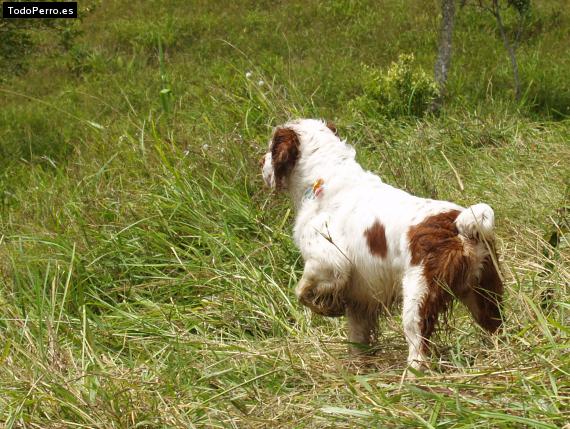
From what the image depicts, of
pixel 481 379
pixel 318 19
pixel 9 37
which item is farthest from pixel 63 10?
pixel 481 379

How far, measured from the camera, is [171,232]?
571 cm

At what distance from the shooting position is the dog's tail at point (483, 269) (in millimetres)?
3357

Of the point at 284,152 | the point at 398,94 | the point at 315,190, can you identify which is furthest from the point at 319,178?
the point at 398,94

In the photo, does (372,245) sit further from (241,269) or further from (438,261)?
(241,269)

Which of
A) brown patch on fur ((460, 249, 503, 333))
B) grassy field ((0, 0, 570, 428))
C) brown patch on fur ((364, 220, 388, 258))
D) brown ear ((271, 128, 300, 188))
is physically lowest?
grassy field ((0, 0, 570, 428))

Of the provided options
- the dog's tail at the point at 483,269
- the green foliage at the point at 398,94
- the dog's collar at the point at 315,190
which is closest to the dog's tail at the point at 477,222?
the dog's tail at the point at 483,269

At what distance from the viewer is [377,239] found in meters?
3.79

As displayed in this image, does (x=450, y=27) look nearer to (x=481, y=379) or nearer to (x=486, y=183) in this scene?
(x=486, y=183)

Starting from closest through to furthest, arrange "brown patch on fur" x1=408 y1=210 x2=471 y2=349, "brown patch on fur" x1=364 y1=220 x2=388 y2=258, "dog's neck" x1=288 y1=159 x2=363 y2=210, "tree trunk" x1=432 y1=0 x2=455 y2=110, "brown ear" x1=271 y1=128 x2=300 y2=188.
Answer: "brown patch on fur" x1=408 y1=210 x2=471 y2=349
"brown patch on fur" x1=364 y1=220 x2=388 y2=258
"dog's neck" x1=288 y1=159 x2=363 y2=210
"brown ear" x1=271 y1=128 x2=300 y2=188
"tree trunk" x1=432 y1=0 x2=455 y2=110

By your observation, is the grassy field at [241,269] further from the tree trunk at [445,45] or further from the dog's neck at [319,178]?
the dog's neck at [319,178]

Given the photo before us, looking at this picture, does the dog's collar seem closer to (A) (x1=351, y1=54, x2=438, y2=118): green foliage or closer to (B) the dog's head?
(B) the dog's head

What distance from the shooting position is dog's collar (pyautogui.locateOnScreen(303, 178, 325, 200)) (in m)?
4.27

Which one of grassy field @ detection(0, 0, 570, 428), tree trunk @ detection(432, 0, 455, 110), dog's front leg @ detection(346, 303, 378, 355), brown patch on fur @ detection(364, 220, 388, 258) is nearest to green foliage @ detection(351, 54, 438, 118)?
grassy field @ detection(0, 0, 570, 428)

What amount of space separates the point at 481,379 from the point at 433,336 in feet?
2.24
